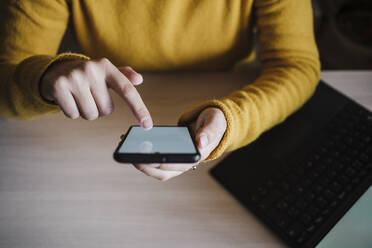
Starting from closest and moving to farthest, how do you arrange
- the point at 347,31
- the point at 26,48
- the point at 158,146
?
the point at 158,146, the point at 26,48, the point at 347,31

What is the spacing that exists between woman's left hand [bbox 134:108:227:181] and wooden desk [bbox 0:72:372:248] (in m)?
0.06

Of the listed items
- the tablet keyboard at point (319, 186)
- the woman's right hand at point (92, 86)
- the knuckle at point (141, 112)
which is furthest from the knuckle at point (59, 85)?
the tablet keyboard at point (319, 186)

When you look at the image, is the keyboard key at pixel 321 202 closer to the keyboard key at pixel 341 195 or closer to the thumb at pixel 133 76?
the keyboard key at pixel 341 195

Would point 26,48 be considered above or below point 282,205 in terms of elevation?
above

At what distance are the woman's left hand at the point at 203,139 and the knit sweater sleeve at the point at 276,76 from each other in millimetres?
19

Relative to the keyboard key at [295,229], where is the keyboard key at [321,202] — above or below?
above

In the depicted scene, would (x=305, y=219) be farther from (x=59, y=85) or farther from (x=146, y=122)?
(x=59, y=85)

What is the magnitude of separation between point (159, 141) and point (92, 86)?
0.12 meters

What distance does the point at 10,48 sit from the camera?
0.49m

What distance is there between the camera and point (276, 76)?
0.50 m

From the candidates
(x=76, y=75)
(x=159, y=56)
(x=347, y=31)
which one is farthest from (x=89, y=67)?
(x=347, y=31)

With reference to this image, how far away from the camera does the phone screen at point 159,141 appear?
1.02 ft

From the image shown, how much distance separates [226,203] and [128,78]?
0.24m

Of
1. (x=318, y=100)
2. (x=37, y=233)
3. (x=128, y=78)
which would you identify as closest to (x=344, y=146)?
(x=318, y=100)
